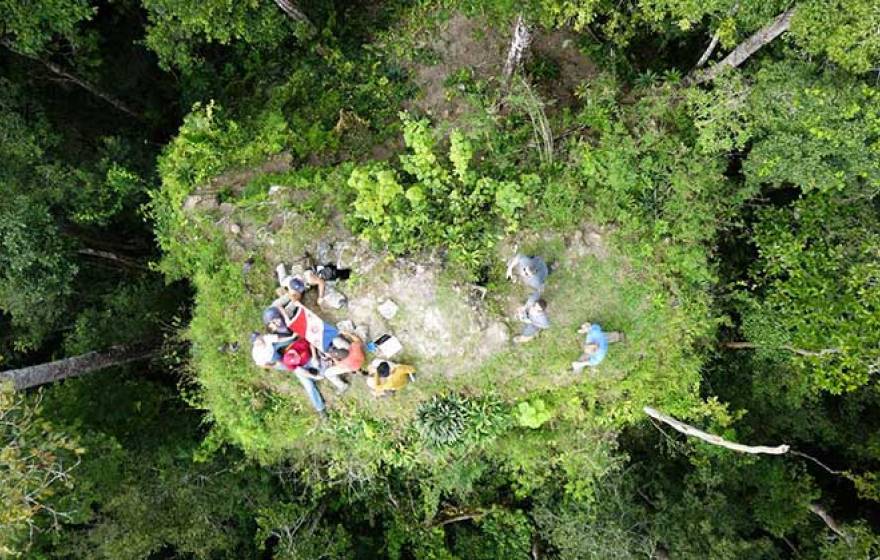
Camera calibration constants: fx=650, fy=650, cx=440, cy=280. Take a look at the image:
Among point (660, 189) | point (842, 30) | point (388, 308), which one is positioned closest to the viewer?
point (842, 30)

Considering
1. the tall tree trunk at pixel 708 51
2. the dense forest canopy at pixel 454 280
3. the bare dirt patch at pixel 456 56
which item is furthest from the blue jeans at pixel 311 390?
the tall tree trunk at pixel 708 51

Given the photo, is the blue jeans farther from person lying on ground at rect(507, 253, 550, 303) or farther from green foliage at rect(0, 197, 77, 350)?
green foliage at rect(0, 197, 77, 350)

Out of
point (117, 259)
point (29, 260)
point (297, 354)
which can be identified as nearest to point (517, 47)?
point (297, 354)

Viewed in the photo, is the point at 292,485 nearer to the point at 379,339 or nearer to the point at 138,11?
the point at 379,339

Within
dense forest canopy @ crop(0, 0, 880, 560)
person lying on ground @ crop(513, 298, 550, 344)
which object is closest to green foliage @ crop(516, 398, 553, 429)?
dense forest canopy @ crop(0, 0, 880, 560)

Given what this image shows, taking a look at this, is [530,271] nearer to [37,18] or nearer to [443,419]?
[443,419]

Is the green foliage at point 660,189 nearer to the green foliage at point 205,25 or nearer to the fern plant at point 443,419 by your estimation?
the fern plant at point 443,419
